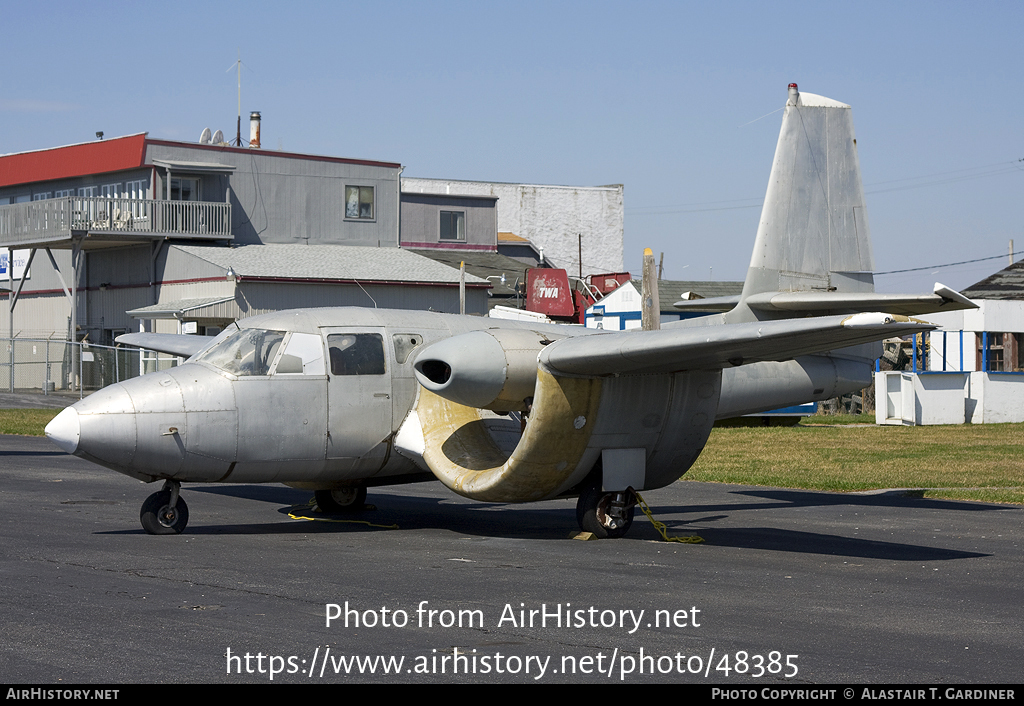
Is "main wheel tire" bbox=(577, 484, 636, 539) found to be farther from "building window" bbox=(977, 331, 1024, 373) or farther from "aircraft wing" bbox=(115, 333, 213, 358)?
"building window" bbox=(977, 331, 1024, 373)

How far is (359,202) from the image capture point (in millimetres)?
54156

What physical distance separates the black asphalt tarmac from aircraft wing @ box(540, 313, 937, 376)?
2.02m

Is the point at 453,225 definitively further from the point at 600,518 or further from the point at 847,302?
the point at 600,518

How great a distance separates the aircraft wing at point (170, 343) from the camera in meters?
18.4

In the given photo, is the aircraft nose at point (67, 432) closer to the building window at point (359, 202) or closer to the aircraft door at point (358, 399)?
the aircraft door at point (358, 399)

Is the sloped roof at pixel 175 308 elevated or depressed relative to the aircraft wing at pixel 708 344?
elevated

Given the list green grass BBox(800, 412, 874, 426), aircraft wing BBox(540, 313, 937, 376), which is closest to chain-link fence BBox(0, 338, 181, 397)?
green grass BBox(800, 412, 874, 426)

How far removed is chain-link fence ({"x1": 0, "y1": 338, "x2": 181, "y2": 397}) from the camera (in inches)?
1668

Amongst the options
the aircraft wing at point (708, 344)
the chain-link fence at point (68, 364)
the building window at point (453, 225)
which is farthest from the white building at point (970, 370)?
the aircraft wing at point (708, 344)

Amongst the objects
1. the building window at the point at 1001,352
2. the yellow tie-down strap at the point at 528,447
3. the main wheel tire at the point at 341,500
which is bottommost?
the main wheel tire at the point at 341,500

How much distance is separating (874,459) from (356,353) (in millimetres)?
14781

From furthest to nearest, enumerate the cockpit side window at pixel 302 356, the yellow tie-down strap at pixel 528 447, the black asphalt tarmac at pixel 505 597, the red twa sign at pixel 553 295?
1. the red twa sign at pixel 553 295
2. the cockpit side window at pixel 302 356
3. the yellow tie-down strap at pixel 528 447
4. the black asphalt tarmac at pixel 505 597

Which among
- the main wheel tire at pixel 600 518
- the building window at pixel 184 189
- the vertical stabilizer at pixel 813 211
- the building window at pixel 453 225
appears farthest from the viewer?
the building window at pixel 453 225
